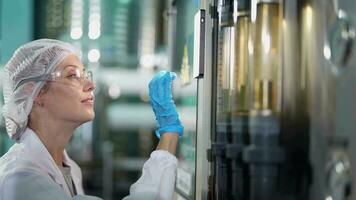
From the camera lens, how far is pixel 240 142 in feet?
3.29

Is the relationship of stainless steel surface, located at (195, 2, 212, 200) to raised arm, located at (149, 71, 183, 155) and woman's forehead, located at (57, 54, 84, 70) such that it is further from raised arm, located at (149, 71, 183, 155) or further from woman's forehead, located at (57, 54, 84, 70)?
woman's forehead, located at (57, 54, 84, 70)

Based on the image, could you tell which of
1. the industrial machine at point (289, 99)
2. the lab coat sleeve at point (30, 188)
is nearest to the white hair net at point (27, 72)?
the lab coat sleeve at point (30, 188)

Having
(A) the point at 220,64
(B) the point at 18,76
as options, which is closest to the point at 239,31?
(A) the point at 220,64

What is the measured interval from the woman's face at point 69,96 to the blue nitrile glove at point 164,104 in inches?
8.3

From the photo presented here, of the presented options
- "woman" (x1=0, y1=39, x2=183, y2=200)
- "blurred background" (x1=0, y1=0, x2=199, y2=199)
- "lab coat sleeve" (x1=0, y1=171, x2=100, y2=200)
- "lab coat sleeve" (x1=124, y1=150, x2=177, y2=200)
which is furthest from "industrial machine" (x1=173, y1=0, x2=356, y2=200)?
"blurred background" (x1=0, y1=0, x2=199, y2=199)

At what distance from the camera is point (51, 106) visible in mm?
1475

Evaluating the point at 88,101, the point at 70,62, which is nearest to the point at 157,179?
the point at 88,101

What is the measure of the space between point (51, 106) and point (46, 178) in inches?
10.2

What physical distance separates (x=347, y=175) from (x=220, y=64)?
430mm

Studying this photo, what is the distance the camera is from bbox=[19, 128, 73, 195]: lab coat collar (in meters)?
1.40

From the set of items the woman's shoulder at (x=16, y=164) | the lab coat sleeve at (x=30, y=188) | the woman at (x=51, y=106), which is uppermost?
the woman at (x=51, y=106)

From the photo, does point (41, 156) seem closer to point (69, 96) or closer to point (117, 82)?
point (69, 96)

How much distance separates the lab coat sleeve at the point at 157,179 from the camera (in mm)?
1310

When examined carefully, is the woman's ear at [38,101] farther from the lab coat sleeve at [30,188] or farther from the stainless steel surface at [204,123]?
the stainless steel surface at [204,123]
